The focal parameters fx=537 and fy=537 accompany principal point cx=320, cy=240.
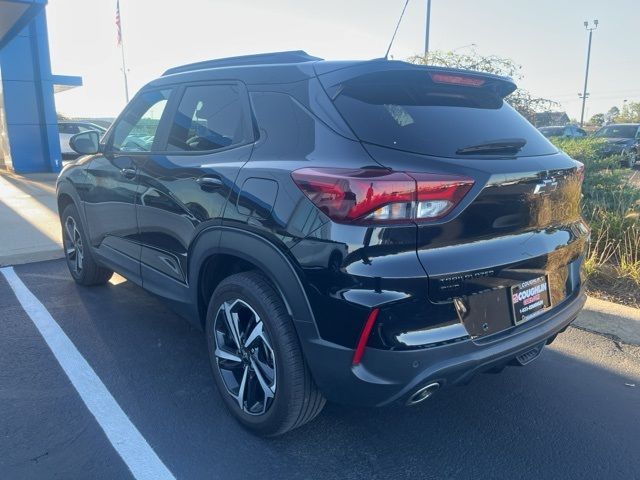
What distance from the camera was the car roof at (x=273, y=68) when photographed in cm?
255

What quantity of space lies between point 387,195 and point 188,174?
135 centimetres

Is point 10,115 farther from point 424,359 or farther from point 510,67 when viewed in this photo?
point 424,359

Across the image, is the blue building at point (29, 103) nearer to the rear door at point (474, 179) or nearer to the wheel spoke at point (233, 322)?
the wheel spoke at point (233, 322)

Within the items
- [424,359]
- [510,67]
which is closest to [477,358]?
[424,359]

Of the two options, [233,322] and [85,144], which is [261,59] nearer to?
[233,322]

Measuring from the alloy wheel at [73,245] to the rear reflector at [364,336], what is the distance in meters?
3.46

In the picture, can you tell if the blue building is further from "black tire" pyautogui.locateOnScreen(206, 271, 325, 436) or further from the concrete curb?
the concrete curb

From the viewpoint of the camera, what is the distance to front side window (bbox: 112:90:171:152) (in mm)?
3561

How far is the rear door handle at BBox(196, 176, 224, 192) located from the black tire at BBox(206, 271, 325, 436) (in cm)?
47

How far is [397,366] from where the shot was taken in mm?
2104

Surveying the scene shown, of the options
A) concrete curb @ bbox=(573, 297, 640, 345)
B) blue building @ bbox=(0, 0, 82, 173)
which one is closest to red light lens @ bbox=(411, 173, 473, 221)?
concrete curb @ bbox=(573, 297, 640, 345)

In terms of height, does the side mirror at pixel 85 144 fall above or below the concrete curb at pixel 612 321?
above

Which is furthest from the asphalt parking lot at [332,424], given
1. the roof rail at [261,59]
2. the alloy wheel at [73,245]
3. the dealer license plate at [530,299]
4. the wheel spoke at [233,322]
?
the roof rail at [261,59]

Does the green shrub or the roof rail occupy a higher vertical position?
the roof rail
